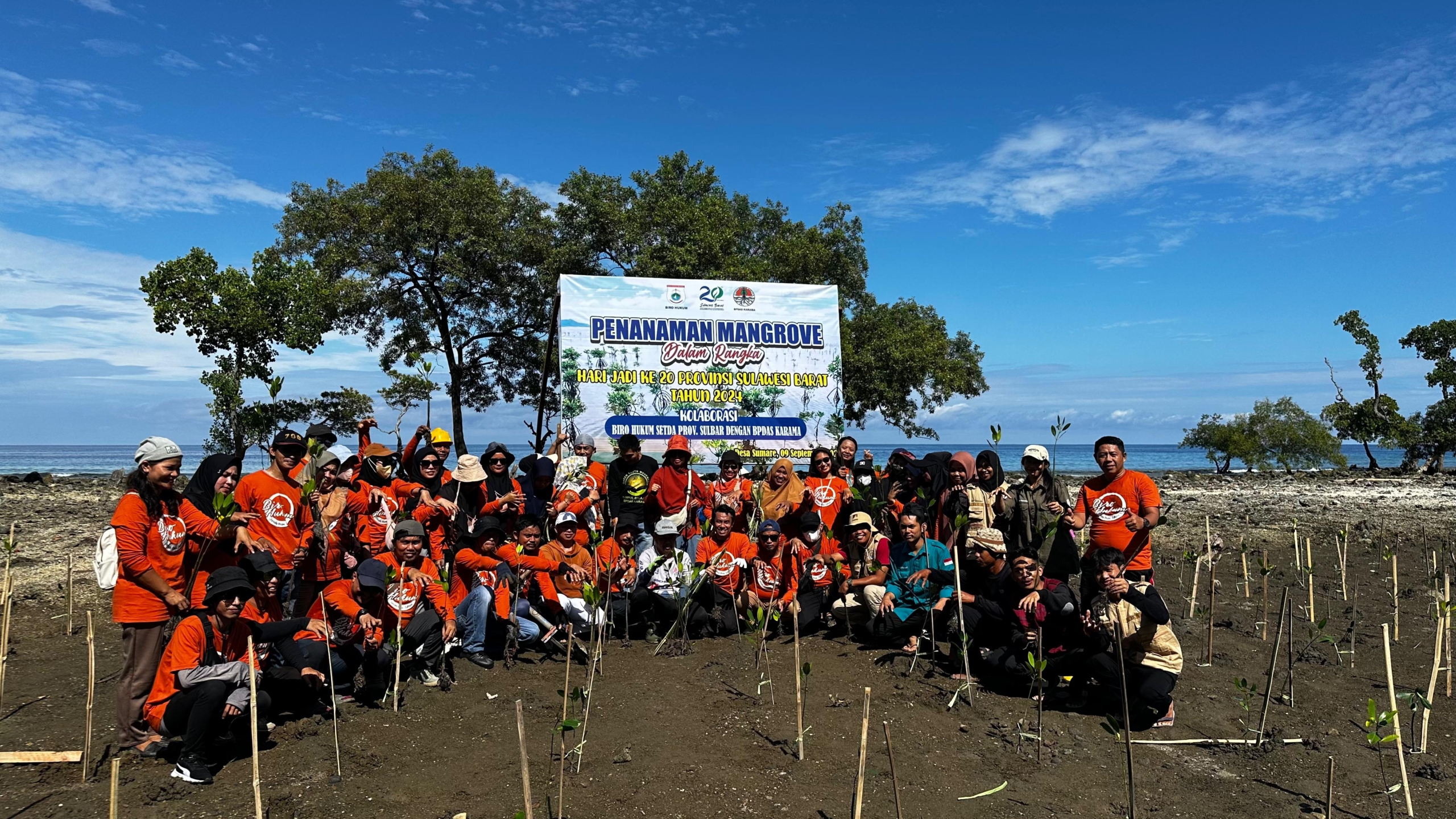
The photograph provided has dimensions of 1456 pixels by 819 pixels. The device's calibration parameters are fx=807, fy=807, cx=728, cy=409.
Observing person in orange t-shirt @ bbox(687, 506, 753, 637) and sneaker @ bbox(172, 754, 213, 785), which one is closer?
Answer: sneaker @ bbox(172, 754, 213, 785)

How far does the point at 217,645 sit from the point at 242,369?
54.0 ft

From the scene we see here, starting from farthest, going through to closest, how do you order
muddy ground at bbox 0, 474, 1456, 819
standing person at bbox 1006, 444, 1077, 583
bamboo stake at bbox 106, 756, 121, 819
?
standing person at bbox 1006, 444, 1077, 583 < muddy ground at bbox 0, 474, 1456, 819 < bamboo stake at bbox 106, 756, 121, 819

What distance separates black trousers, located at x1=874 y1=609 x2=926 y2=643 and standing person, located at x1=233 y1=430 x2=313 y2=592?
4955 millimetres

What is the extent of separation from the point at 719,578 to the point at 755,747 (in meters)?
2.87

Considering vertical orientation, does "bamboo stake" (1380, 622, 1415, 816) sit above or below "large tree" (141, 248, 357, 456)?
below

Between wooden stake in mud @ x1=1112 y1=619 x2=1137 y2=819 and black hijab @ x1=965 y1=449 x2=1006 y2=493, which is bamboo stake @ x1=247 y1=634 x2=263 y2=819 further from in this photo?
black hijab @ x1=965 y1=449 x2=1006 y2=493

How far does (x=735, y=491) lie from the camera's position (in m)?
8.95

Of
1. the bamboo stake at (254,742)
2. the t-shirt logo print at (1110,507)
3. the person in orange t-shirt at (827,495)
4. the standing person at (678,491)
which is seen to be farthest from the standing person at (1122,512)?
the bamboo stake at (254,742)

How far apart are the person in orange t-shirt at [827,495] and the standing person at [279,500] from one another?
4966mm

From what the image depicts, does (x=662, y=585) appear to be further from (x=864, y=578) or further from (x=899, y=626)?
(x=899, y=626)

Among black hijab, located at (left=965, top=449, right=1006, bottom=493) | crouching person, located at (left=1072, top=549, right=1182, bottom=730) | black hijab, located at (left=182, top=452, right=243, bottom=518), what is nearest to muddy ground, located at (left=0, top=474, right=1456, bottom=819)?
crouching person, located at (left=1072, top=549, right=1182, bottom=730)

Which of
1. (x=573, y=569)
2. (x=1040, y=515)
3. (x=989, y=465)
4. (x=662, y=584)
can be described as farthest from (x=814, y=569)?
(x=573, y=569)

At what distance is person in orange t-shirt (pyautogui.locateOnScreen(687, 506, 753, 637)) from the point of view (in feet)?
26.3

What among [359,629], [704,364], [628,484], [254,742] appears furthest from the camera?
[704,364]
